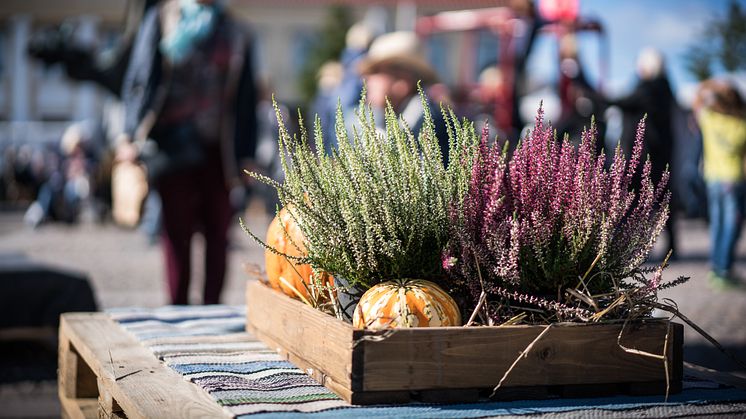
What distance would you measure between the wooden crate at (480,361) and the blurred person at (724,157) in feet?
22.1

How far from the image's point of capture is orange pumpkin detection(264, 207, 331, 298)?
85.4 inches

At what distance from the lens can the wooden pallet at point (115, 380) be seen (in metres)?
1.73

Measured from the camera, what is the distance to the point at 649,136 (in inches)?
353

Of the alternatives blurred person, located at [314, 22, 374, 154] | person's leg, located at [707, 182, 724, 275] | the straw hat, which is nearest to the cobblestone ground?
person's leg, located at [707, 182, 724, 275]

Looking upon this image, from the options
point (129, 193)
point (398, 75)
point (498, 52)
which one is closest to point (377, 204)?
point (398, 75)

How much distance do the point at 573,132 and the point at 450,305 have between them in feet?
23.9

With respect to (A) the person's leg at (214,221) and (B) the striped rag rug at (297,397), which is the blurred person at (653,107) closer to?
(A) the person's leg at (214,221)

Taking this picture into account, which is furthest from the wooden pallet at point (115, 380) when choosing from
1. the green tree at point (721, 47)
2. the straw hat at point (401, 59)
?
the green tree at point (721, 47)

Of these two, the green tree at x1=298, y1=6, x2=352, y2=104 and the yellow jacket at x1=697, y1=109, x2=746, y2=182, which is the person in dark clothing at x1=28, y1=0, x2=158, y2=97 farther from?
the green tree at x1=298, y1=6, x2=352, y2=104

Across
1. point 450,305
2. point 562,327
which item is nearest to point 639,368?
point 562,327

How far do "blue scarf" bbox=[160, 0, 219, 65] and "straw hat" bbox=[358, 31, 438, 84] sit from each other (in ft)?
2.58

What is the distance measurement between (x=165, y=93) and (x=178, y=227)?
65 cm

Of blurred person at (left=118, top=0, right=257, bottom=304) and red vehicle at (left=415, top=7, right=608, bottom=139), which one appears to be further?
red vehicle at (left=415, top=7, right=608, bottom=139)

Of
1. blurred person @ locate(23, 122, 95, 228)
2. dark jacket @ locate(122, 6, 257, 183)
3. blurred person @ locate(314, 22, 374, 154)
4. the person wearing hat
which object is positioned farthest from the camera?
blurred person @ locate(23, 122, 95, 228)
